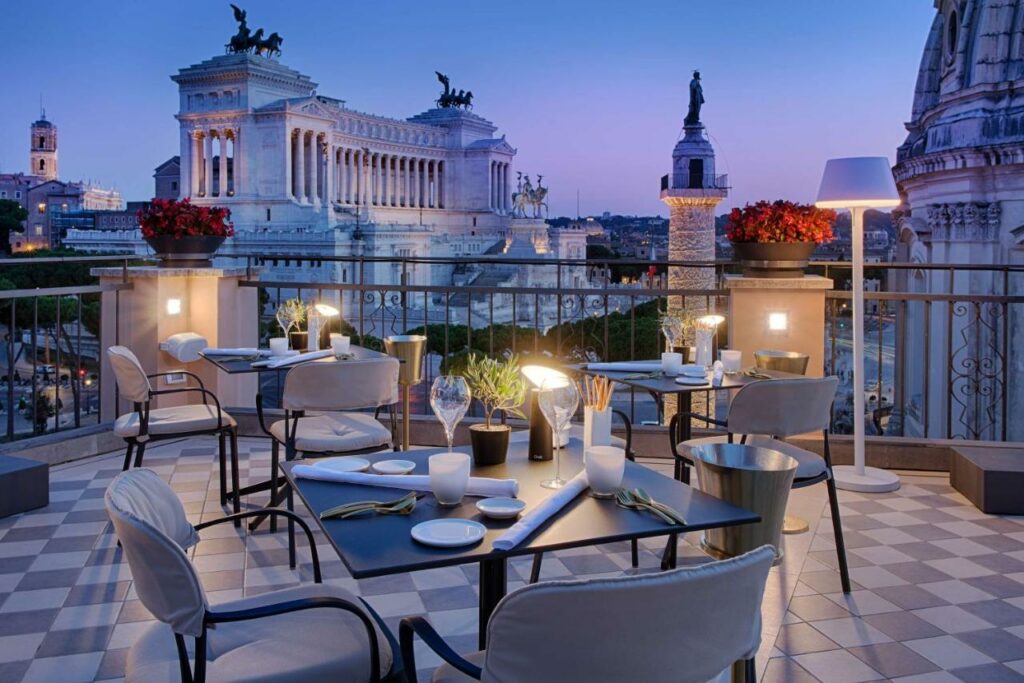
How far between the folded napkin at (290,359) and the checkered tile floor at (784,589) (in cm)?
75

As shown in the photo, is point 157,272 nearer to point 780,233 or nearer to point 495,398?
point 780,233

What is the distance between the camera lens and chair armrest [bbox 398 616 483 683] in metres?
1.56

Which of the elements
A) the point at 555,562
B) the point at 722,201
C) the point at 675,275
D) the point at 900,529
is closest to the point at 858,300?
the point at 900,529

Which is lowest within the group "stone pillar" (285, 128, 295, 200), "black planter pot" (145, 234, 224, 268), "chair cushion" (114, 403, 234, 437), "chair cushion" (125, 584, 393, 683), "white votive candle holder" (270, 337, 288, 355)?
"chair cushion" (125, 584, 393, 683)

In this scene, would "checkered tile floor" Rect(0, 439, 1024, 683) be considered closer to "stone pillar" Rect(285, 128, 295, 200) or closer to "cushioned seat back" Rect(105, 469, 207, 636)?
"cushioned seat back" Rect(105, 469, 207, 636)

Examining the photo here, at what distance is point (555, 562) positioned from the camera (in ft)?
12.3

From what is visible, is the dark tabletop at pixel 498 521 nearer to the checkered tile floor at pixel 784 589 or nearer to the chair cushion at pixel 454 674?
the chair cushion at pixel 454 674

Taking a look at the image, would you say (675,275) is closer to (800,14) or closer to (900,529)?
(800,14)

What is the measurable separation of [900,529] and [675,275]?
28.8 m

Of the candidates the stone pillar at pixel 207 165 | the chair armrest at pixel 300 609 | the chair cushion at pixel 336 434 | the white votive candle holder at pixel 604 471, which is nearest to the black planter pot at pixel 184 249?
the chair cushion at pixel 336 434

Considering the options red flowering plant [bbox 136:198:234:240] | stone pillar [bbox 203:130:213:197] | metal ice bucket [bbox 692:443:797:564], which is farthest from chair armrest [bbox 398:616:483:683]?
stone pillar [bbox 203:130:213:197]

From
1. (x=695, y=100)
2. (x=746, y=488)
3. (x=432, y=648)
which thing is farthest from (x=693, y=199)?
(x=432, y=648)

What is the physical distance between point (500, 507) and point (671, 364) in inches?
86.1

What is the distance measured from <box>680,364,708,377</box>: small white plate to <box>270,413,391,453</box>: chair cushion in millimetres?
1312
